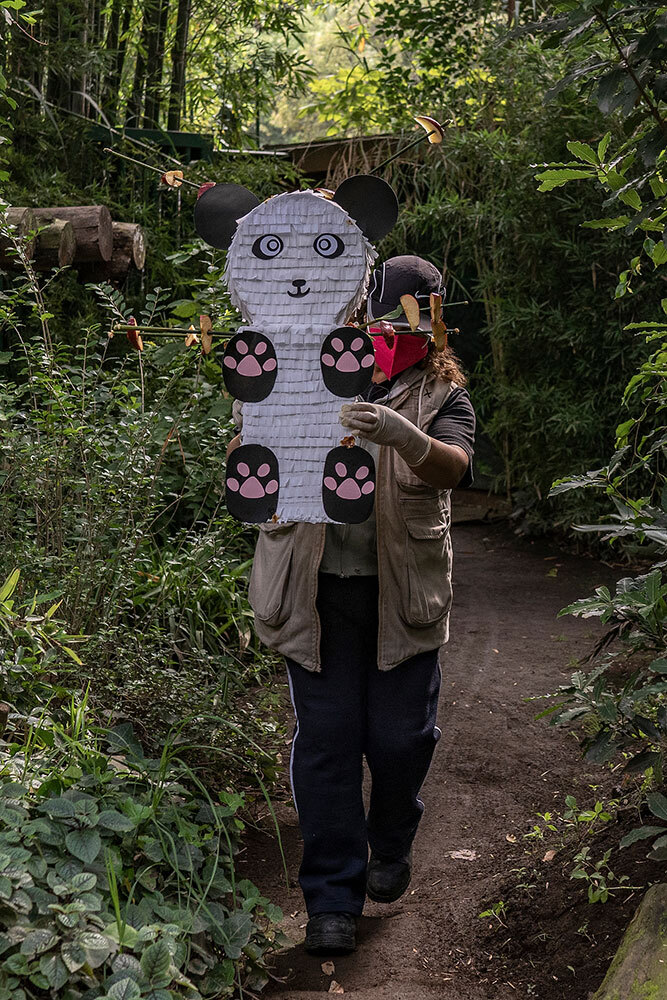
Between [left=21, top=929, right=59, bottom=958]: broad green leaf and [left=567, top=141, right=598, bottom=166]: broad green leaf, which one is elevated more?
[left=567, top=141, right=598, bottom=166]: broad green leaf

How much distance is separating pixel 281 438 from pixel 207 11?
4.73m

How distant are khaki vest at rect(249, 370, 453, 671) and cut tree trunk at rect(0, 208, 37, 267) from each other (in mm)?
1486

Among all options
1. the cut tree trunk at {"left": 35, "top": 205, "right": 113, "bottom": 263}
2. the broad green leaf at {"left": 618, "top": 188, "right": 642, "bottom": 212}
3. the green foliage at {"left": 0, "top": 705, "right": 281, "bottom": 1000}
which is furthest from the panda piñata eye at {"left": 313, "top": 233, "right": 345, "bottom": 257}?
the cut tree trunk at {"left": 35, "top": 205, "right": 113, "bottom": 263}

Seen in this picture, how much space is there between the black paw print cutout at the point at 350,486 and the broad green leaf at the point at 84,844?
2.56ft

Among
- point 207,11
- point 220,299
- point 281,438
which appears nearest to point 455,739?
point 220,299

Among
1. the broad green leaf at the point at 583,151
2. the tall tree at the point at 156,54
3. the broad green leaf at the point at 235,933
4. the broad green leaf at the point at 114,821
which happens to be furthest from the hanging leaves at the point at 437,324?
the tall tree at the point at 156,54

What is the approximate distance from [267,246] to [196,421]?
2148mm

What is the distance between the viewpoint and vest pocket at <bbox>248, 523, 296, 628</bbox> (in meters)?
2.33

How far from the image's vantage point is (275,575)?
234 cm

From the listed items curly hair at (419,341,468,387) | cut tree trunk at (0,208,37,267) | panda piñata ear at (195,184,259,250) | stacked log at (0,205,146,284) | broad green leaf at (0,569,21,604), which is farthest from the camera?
stacked log at (0,205,146,284)

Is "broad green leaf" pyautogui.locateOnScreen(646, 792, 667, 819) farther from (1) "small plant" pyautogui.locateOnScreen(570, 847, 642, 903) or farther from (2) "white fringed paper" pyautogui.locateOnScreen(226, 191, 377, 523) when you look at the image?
(2) "white fringed paper" pyautogui.locateOnScreen(226, 191, 377, 523)

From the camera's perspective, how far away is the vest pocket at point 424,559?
2303 millimetres

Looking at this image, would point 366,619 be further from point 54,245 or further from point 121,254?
point 121,254

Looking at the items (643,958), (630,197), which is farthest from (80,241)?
(643,958)
